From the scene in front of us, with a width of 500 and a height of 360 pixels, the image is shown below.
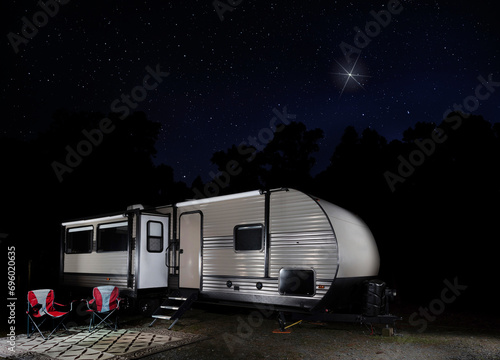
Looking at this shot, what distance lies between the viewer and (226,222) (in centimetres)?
945

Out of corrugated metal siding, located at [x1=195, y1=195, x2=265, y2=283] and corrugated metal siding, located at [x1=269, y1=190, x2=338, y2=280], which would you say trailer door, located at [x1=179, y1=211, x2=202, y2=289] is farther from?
corrugated metal siding, located at [x1=269, y1=190, x2=338, y2=280]

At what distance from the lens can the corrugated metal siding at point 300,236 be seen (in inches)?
307

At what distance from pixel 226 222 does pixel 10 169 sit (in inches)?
711

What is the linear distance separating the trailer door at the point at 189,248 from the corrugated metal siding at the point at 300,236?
2715mm

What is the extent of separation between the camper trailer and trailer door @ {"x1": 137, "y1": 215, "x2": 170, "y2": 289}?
0.08ft

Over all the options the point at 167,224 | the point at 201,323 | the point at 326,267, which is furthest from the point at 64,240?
the point at 326,267

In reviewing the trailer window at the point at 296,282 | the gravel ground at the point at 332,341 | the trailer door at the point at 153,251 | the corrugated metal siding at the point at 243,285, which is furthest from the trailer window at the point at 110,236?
the trailer window at the point at 296,282

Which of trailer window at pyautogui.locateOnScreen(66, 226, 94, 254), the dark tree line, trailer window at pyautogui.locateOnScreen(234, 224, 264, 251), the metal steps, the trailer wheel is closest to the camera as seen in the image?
trailer window at pyautogui.locateOnScreen(234, 224, 264, 251)

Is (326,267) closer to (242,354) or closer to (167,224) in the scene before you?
(242,354)

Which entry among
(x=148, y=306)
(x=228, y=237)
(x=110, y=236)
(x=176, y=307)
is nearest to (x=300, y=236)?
(x=228, y=237)

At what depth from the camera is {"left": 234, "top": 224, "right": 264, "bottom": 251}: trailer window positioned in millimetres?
8805

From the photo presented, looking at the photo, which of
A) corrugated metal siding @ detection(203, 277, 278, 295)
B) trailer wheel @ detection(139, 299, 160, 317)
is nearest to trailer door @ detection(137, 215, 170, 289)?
trailer wheel @ detection(139, 299, 160, 317)

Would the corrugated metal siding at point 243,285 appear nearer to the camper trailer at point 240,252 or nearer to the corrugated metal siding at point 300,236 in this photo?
the camper trailer at point 240,252

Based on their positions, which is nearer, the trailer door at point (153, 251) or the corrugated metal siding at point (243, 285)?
the corrugated metal siding at point (243, 285)
